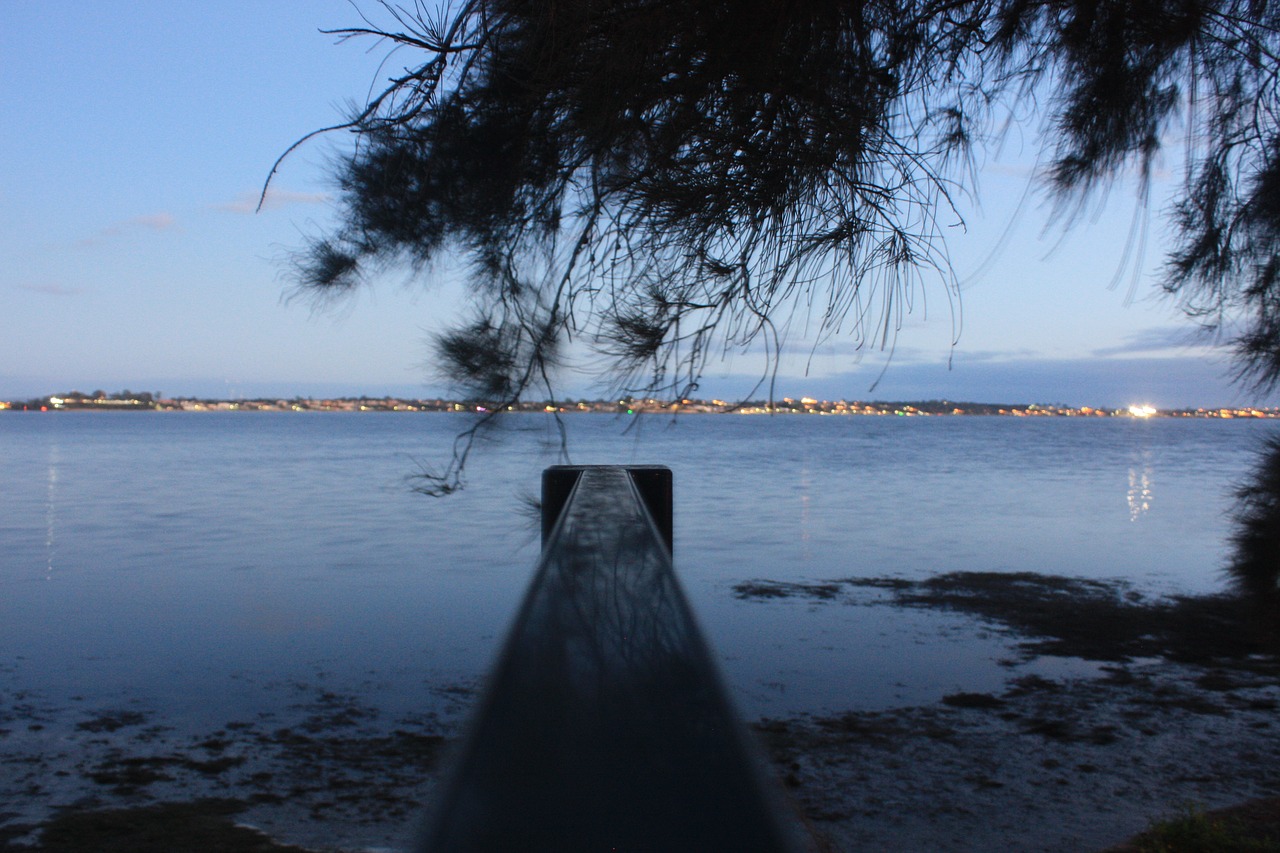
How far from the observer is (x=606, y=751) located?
1.62ft

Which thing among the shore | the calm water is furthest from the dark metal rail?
the shore

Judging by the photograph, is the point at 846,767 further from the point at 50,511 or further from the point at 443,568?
the point at 50,511

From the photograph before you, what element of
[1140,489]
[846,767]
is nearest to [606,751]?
[846,767]

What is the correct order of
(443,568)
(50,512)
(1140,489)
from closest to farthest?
(443,568)
(50,512)
(1140,489)

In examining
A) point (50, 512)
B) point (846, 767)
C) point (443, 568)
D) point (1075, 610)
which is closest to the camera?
point (846, 767)

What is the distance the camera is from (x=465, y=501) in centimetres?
1501

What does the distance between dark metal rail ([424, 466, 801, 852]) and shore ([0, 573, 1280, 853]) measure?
8.60 feet

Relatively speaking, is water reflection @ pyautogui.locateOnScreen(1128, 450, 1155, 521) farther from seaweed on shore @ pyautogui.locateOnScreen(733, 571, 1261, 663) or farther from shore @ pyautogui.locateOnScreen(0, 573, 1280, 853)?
shore @ pyautogui.locateOnScreen(0, 573, 1280, 853)

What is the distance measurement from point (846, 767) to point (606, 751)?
154 inches

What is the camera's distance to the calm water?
17.8ft

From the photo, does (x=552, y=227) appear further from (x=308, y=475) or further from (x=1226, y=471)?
(x=1226, y=471)

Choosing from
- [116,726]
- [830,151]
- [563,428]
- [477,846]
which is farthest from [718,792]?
[116,726]

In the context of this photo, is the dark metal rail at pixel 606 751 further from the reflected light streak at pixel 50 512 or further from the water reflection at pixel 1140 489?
the water reflection at pixel 1140 489

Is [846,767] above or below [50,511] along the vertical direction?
above
